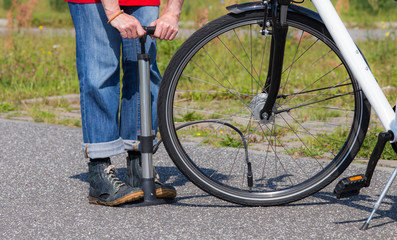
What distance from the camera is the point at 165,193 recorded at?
3242mm

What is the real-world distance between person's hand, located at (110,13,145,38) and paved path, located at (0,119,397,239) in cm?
83

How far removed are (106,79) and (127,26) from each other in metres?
0.32

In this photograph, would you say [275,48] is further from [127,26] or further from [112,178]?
[112,178]

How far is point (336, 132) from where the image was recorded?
456 cm

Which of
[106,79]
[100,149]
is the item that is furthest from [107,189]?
[106,79]

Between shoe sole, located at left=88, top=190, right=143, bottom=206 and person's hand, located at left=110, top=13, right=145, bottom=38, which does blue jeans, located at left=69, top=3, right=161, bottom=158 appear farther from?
shoe sole, located at left=88, top=190, right=143, bottom=206

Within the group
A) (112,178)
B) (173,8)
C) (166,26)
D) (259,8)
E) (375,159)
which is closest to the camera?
(375,159)

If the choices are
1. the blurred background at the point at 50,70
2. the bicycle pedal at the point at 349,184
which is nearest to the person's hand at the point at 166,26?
the bicycle pedal at the point at 349,184

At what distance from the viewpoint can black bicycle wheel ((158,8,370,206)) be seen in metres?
3.05

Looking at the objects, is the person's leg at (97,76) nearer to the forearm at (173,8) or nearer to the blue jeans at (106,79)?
the blue jeans at (106,79)

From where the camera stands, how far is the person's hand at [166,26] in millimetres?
3110

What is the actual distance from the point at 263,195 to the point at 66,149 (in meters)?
1.83

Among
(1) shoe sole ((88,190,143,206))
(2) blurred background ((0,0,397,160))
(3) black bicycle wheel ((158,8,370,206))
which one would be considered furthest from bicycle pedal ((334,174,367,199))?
(2) blurred background ((0,0,397,160))

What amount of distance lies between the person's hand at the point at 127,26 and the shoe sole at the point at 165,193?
2.47 feet
